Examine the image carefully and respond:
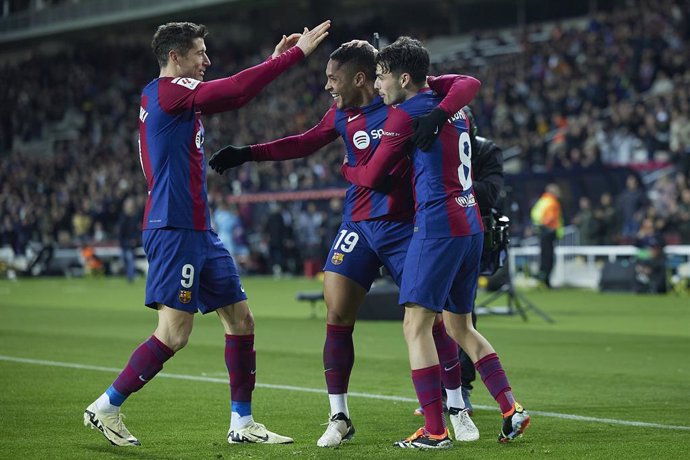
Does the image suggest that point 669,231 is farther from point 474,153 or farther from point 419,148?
point 419,148

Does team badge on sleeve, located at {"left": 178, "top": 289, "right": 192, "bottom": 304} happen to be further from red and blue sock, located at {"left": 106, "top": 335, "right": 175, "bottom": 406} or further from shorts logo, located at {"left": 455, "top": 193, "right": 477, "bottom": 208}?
shorts logo, located at {"left": 455, "top": 193, "right": 477, "bottom": 208}

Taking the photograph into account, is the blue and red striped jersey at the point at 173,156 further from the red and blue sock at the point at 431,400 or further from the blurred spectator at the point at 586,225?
the blurred spectator at the point at 586,225

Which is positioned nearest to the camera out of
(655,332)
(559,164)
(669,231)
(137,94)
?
(655,332)

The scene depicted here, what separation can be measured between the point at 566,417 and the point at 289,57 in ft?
10.2

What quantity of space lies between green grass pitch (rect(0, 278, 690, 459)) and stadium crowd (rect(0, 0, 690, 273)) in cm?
838

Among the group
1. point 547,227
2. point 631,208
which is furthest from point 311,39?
point 631,208

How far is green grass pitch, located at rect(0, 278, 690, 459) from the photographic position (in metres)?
7.10

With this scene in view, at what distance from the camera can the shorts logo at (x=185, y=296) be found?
7066 mm

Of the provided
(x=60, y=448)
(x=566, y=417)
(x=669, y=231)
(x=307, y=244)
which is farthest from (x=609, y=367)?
(x=307, y=244)

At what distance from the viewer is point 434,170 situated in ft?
23.2

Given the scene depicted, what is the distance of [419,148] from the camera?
23.0ft

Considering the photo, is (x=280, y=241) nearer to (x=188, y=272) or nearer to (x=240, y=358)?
(x=240, y=358)

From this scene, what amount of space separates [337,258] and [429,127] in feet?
3.50

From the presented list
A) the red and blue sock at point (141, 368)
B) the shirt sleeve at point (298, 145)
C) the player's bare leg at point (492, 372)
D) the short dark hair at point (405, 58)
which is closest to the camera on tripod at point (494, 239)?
the player's bare leg at point (492, 372)
